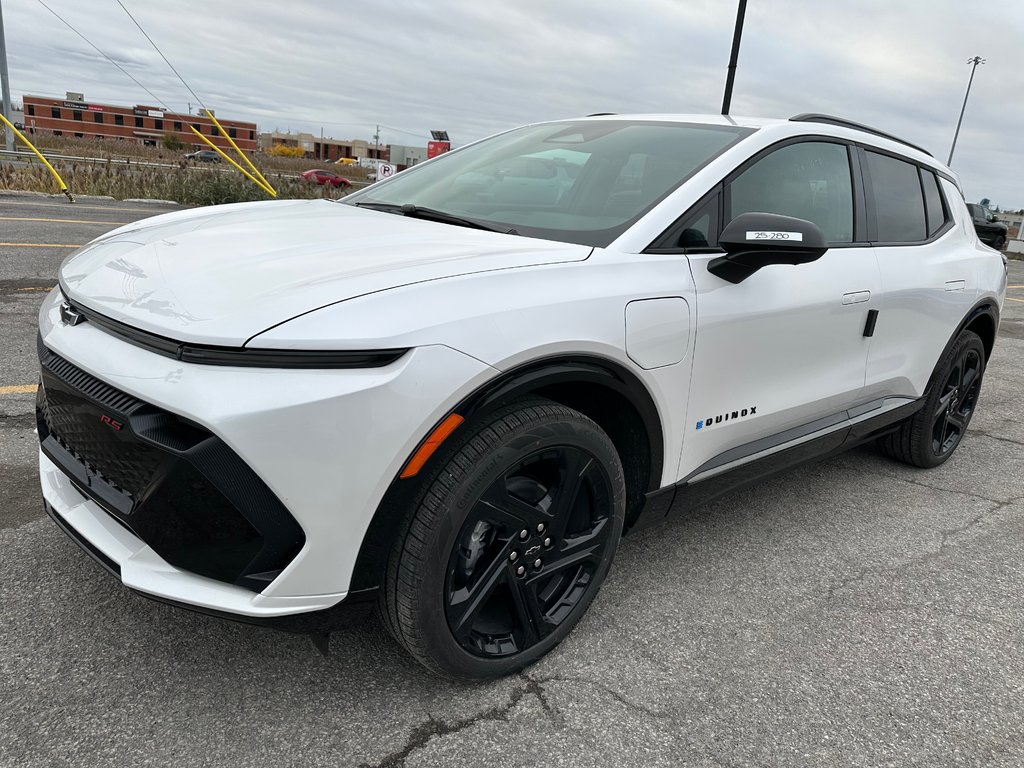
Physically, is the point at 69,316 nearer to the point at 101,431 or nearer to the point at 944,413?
the point at 101,431

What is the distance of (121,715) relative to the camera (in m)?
1.86

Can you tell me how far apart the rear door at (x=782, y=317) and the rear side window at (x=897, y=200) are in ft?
0.62

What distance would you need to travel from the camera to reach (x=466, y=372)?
1753 millimetres

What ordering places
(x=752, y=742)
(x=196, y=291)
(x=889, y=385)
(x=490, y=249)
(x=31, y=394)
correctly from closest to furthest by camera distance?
(x=196, y=291), (x=752, y=742), (x=490, y=249), (x=889, y=385), (x=31, y=394)

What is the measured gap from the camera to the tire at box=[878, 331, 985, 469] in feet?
12.7

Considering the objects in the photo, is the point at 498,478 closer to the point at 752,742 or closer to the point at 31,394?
the point at 752,742

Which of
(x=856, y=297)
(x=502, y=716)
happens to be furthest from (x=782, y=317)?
(x=502, y=716)

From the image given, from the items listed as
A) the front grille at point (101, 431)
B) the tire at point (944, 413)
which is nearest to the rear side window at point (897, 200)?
the tire at point (944, 413)

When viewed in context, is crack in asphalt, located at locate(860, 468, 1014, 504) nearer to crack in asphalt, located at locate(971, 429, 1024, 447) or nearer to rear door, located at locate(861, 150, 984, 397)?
rear door, located at locate(861, 150, 984, 397)

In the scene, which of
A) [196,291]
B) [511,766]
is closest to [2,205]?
[196,291]

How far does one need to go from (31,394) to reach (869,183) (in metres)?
4.20

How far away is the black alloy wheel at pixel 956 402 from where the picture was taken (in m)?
3.99

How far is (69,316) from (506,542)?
4.39 feet

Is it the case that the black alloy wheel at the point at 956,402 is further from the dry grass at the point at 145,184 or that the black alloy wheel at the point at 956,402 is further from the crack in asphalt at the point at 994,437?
the dry grass at the point at 145,184
